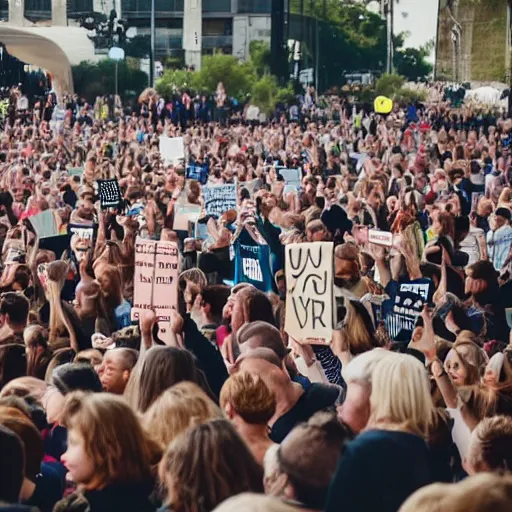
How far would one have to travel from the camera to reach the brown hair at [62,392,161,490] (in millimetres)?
5332

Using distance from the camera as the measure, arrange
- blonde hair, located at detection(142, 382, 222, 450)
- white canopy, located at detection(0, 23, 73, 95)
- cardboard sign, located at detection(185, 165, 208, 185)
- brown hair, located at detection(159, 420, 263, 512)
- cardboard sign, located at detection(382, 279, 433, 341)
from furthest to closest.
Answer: white canopy, located at detection(0, 23, 73, 95) → cardboard sign, located at detection(185, 165, 208, 185) → cardboard sign, located at detection(382, 279, 433, 341) → blonde hair, located at detection(142, 382, 222, 450) → brown hair, located at detection(159, 420, 263, 512)

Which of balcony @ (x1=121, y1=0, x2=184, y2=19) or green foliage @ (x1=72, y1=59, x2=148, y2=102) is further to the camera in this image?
balcony @ (x1=121, y1=0, x2=184, y2=19)

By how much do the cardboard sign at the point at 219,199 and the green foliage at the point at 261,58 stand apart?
39434 millimetres

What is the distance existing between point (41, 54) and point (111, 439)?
43.7m

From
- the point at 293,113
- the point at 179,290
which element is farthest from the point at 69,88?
the point at 179,290

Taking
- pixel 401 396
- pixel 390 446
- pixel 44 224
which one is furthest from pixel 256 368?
pixel 44 224

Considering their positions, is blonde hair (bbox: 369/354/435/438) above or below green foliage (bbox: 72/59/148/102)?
below

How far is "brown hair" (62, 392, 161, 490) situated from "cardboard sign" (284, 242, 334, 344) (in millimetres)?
2693

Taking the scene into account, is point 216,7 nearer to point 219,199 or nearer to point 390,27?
point 390,27

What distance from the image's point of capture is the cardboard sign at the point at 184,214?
14.7 m

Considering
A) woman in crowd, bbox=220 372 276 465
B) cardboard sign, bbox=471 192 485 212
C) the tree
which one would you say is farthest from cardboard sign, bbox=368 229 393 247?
the tree

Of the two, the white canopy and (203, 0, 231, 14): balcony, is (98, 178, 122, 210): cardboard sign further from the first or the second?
(203, 0, 231, 14): balcony

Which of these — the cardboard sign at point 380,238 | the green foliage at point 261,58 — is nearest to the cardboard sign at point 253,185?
the cardboard sign at point 380,238

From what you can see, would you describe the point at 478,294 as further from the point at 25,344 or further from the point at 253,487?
the point at 253,487
